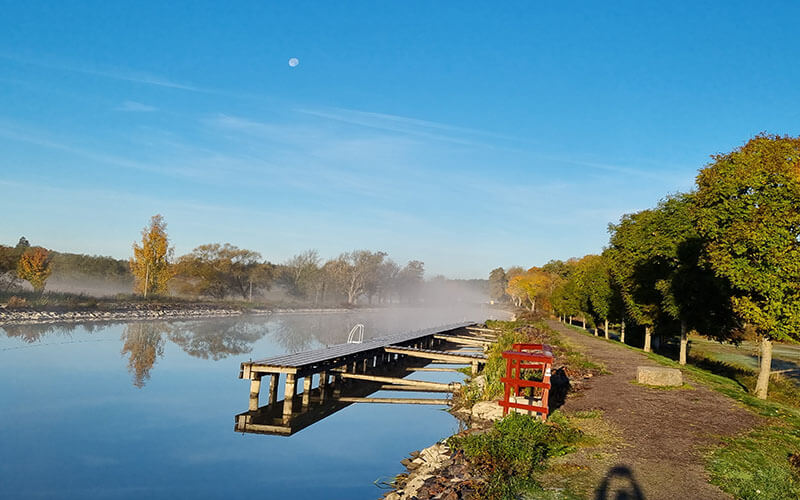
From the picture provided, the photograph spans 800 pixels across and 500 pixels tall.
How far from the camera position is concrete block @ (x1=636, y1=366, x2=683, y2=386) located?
687 inches

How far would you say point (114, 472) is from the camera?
35.5 ft

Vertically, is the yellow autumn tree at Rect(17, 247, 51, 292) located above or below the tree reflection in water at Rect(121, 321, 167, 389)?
above

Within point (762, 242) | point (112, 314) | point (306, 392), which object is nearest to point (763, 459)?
point (762, 242)

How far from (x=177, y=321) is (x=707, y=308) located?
43889 millimetres

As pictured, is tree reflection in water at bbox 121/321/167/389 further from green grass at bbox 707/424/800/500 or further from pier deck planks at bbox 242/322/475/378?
green grass at bbox 707/424/800/500

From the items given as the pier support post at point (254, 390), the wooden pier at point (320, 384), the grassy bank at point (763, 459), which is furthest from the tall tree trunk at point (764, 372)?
the pier support post at point (254, 390)

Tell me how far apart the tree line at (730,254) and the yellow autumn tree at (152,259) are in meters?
49.6

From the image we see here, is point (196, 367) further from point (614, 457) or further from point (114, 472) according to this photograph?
point (614, 457)

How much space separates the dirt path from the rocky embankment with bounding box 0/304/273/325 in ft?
131

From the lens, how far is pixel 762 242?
54.1 feet

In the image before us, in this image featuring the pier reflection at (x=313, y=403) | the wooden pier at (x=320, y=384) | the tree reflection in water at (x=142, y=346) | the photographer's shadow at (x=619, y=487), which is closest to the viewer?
the photographer's shadow at (x=619, y=487)

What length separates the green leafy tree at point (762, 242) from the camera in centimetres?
1638

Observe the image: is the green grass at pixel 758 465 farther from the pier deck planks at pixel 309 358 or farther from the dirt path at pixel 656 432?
the pier deck planks at pixel 309 358

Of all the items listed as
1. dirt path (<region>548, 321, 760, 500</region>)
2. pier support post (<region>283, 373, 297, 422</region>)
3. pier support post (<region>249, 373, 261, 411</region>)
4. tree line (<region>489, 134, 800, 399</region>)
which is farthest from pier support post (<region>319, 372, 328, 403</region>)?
tree line (<region>489, 134, 800, 399</region>)
